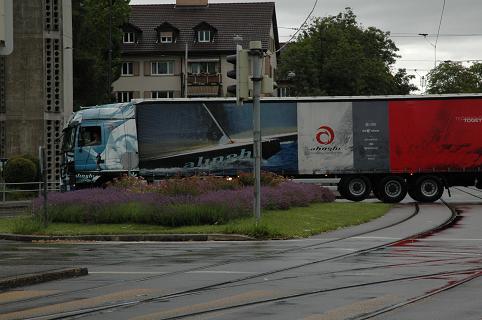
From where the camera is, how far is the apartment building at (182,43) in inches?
3612

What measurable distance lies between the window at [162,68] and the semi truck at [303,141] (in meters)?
55.9

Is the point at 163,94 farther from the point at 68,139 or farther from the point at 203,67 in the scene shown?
the point at 68,139

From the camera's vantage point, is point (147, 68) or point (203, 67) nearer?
point (203, 67)

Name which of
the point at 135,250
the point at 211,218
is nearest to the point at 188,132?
the point at 211,218

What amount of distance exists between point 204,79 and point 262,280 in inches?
3037

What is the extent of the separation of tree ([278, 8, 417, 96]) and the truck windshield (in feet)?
170

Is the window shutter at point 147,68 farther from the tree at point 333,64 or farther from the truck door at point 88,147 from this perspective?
the truck door at point 88,147

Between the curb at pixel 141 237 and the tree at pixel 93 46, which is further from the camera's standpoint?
the tree at pixel 93 46

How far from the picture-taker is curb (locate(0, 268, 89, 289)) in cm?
1338

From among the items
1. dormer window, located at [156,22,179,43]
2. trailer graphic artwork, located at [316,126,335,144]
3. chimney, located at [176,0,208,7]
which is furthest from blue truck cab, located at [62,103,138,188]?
chimney, located at [176,0,208,7]

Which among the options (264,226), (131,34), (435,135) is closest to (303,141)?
(435,135)

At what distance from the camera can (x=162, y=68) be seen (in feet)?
308

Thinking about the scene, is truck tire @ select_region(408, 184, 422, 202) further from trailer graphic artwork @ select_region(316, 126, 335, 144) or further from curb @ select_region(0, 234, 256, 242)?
curb @ select_region(0, 234, 256, 242)

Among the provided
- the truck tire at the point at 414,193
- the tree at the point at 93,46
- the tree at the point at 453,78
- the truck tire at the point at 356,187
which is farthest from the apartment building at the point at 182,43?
the tree at the point at 453,78
